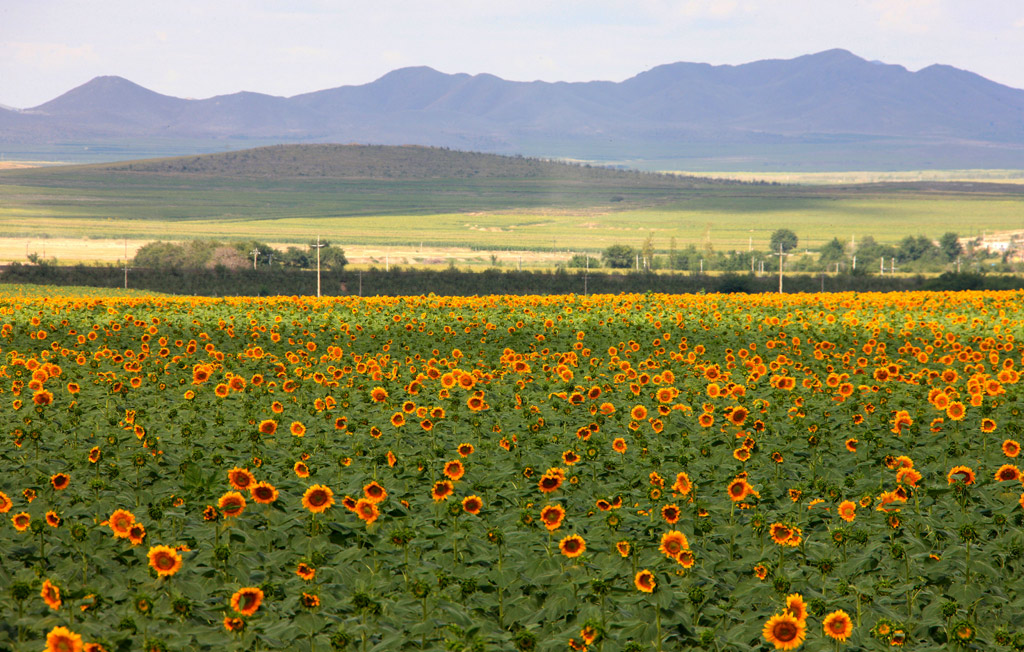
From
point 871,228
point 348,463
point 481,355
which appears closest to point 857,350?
Answer: point 481,355

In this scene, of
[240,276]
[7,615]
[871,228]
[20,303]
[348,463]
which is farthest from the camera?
[871,228]

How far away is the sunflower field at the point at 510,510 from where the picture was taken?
4871mm

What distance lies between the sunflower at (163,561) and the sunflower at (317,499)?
105 centimetres

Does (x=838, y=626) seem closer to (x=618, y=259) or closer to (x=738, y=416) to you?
(x=738, y=416)

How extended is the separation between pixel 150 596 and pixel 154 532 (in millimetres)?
1083

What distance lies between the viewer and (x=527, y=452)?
303 inches

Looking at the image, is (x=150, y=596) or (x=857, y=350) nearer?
(x=150, y=596)

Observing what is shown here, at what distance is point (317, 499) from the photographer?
5758 mm

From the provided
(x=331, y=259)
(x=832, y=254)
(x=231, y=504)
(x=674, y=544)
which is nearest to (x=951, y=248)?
(x=832, y=254)

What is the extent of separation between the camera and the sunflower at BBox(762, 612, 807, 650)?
436 centimetres

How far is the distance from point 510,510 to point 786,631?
2.51 metres

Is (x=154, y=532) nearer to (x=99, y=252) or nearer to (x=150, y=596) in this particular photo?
(x=150, y=596)

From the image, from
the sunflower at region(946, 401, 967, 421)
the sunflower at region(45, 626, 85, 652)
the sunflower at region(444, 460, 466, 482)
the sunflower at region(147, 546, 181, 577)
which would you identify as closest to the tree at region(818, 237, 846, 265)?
the sunflower at region(946, 401, 967, 421)

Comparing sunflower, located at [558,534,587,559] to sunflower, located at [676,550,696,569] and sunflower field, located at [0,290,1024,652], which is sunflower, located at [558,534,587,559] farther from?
sunflower, located at [676,550,696,569]
